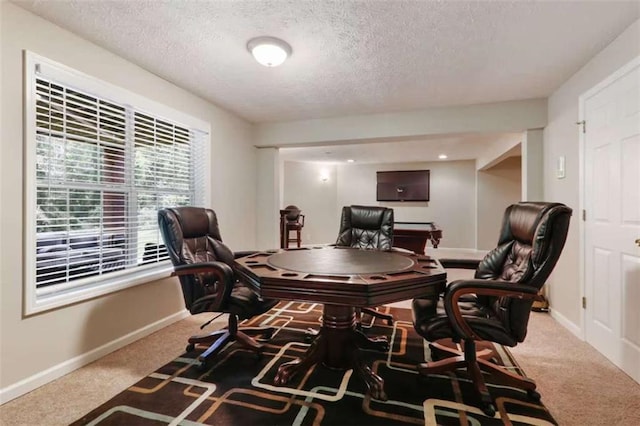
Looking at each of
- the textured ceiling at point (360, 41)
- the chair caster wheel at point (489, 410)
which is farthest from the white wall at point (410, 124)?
the chair caster wheel at point (489, 410)

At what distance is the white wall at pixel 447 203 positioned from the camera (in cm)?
746

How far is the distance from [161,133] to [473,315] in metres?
2.98

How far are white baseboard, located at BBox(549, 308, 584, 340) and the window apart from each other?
3.70 meters

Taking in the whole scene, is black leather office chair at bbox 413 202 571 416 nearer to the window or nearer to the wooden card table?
the wooden card table

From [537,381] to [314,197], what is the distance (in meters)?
6.65

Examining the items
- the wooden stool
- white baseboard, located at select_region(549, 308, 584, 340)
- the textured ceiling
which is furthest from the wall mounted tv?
white baseboard, located at select_region(549, 308, 584, 340)

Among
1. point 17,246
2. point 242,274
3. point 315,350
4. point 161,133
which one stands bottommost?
point 315,350

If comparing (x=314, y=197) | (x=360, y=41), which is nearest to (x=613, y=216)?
(x=360, y=41)

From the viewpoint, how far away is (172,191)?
3102mm

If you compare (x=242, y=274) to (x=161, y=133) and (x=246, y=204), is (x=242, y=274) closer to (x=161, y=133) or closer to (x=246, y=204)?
(x=161, y=133)

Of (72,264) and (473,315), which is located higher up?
(72,264)

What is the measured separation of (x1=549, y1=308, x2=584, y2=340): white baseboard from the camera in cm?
266

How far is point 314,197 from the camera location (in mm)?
8289

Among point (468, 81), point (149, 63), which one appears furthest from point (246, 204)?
point (468, 81)
